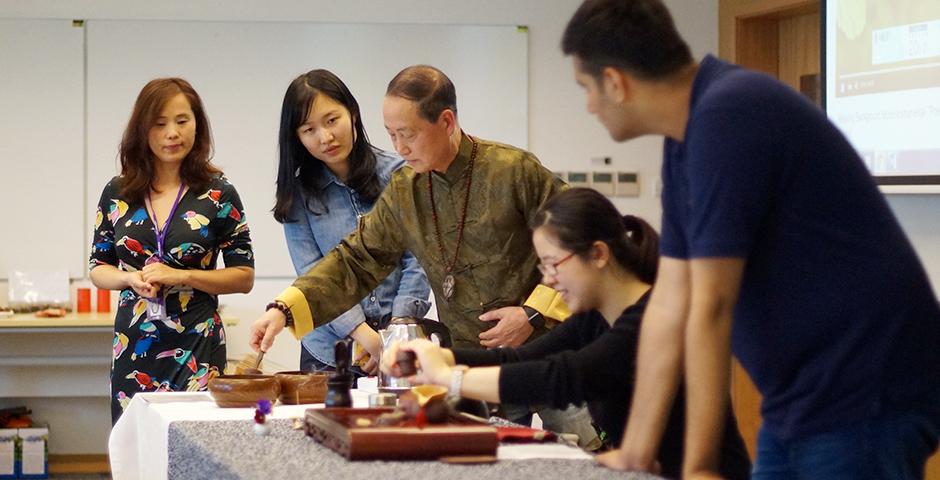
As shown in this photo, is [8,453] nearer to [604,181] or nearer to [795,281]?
[604,181]

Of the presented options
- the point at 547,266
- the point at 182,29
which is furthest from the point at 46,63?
the point at 547,266

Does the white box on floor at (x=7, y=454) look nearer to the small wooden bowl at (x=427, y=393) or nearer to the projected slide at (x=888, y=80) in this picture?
the projected slide at (x=888, y=80)

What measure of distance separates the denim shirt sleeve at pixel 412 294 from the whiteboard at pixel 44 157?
291 centimetres

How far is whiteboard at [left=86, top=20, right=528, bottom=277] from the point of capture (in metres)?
5.48

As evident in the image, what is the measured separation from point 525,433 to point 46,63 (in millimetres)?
4230

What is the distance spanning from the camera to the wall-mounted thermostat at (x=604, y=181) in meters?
5.78

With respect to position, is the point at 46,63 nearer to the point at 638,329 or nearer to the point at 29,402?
the point at 29,402

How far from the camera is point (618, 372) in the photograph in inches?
73.7

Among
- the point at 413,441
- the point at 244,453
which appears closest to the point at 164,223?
the point at 244,453

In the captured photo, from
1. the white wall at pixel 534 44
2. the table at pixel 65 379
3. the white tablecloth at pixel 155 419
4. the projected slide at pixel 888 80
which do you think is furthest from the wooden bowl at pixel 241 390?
the white wall at pixel 534 44

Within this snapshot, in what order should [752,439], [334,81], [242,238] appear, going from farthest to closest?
[752,439]
[242,238]
[334,81]

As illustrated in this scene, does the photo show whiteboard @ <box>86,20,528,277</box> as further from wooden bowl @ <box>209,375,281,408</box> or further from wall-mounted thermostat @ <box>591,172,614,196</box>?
wooden bowl @ <box>209,375,281,408</box>

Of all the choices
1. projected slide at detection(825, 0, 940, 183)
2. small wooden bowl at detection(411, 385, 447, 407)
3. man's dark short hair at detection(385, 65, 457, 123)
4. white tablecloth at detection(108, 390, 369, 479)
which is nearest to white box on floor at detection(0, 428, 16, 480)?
white tablecloth at detection(108, 390, 369, 479)

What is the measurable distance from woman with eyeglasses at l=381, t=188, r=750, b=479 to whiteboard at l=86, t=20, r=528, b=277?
3.59m
